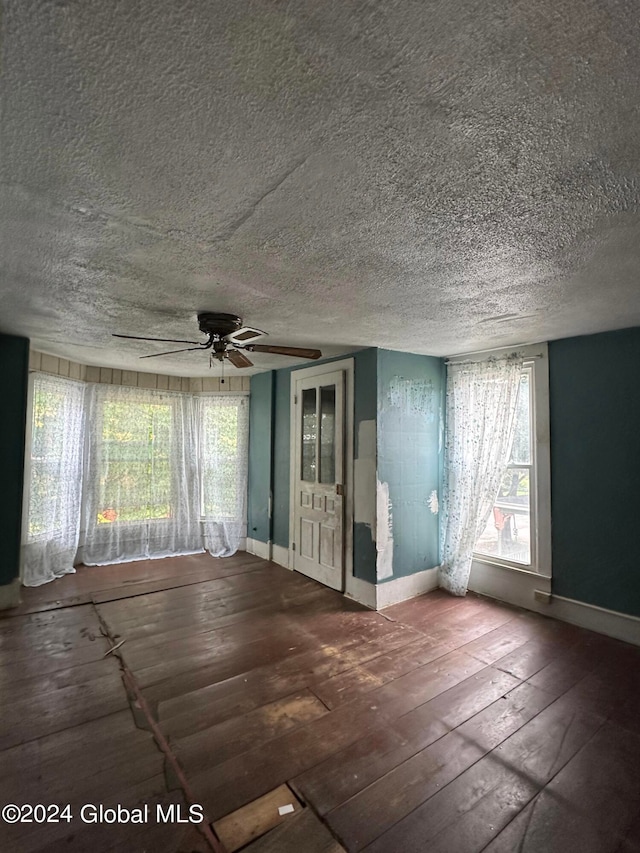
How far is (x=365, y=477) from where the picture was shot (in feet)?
12.3

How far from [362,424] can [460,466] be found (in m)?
1.10

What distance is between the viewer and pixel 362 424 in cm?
381

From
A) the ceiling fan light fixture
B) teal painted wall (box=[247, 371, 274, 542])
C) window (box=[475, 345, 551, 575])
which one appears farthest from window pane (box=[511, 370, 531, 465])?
teal painted wall (box=[247, 371, 274, 542])

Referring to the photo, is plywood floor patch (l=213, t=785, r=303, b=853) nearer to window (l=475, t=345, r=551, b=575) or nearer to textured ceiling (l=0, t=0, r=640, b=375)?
textured ceiling (l=0, t=0, r=640, b=375)

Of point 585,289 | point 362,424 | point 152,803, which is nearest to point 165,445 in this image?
point 362,424

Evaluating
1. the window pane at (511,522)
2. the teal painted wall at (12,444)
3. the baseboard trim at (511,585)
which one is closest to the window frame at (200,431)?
the teal painted wall at (12,444)

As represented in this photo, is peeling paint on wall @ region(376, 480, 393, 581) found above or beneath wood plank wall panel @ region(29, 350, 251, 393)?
beneath

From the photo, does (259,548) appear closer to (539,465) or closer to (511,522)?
(511,522)

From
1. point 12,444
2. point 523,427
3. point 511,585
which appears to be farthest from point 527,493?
point 12,444

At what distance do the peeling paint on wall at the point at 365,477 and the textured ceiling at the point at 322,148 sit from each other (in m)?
1.63

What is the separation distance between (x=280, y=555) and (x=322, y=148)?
4.38 m

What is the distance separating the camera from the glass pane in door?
439 cm

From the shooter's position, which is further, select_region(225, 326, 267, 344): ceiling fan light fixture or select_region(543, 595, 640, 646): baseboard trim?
select_region(543, 595, 640, 646): baseboard trim

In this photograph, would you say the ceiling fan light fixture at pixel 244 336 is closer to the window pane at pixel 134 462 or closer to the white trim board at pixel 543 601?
the window pane at pixel 134 462
